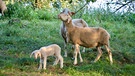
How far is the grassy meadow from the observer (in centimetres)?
879

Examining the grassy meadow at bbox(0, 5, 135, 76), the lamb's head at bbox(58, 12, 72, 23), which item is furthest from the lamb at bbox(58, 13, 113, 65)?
the grassy meadow at bbox(0, 5, 135, 76)

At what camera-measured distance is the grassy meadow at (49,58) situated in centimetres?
879

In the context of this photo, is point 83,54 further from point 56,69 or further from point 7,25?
point 7,25

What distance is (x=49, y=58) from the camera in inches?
403

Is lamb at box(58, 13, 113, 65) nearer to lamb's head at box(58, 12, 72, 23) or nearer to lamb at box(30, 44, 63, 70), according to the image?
lamb's head at box(58, 12, 72, 23)

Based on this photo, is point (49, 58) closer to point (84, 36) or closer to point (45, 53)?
point (84, 36)

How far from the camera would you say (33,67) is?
29.7 ft

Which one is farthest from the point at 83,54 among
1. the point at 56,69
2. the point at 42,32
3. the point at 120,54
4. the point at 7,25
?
the point at 7,25

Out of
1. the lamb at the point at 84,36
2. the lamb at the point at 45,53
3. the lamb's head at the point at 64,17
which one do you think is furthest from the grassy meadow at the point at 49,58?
the lamb's head at the point at 64,17

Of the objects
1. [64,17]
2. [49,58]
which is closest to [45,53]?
[64,17]

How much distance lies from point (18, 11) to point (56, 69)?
39.6 feet

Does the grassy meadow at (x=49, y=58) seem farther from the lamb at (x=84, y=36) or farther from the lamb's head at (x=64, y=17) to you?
the lamb's head at (x=64, y=17)

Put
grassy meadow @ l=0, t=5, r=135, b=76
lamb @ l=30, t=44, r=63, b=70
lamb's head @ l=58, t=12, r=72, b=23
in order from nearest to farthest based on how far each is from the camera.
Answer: lamb @ l=30, t=44, r=63, b=70 < grassy meadow @ l=0, t=5, r=135, b=76 < lamb's head @ l=58, t=12, r=72, b=23

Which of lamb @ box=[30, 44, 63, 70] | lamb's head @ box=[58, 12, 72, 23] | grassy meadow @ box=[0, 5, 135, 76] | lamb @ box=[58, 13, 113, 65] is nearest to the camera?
lamb @ box=[30, 44, 63, 70]
